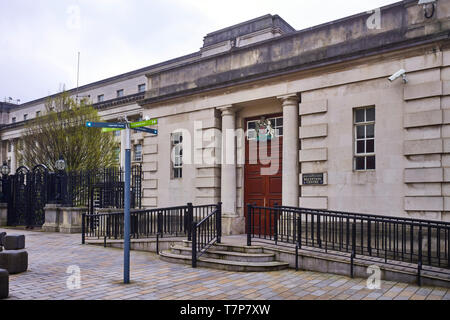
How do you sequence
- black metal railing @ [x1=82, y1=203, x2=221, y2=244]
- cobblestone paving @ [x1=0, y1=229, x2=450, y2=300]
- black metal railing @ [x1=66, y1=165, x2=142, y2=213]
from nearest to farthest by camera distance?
cobblestone paving @ [x1=0, y1=229, x2=450, y2=300] → black metal railing @ [x1=82, y1=203, x2=221, y2=244] → black metal railing @ [x1=66, y1=165, x2=142, y2=213]

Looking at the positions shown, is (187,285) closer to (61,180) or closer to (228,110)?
(228,110)

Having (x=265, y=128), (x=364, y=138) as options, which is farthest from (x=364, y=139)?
(x=265, y=128)

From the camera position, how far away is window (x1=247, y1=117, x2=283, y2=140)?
1370cm

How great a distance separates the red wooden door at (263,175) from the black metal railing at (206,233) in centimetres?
314

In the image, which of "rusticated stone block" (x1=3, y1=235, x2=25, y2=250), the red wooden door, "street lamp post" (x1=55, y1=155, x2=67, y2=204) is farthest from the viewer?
"street lamp post" (x1=55, y1=155, x2=67, y2=204)

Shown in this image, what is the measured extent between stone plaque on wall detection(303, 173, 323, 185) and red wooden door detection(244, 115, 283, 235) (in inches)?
58.9

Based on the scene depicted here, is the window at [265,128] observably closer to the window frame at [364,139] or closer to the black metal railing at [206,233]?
the window frame at [364,139]

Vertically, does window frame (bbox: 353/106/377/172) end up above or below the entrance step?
above

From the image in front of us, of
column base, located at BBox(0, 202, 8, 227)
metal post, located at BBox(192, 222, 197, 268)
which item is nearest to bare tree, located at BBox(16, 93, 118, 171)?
column base, located at BBox(0, 202, 8, 227)

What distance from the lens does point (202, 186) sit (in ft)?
47.9

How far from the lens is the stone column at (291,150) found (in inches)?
491

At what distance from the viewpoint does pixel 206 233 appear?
10.5 meters

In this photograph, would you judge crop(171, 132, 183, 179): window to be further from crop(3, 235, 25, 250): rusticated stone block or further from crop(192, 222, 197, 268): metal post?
crop(3, 235, 25, 250): rusticated stone block

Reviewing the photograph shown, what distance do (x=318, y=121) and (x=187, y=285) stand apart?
6.70 meters
